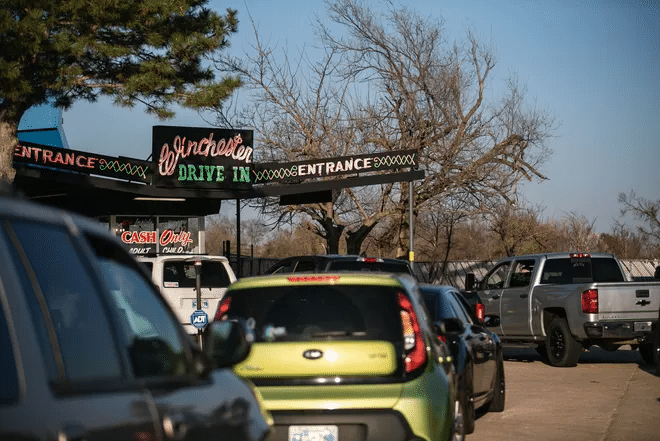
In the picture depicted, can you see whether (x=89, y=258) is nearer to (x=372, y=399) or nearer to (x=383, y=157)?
(x=372, y=399)

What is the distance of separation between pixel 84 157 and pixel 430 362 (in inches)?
772

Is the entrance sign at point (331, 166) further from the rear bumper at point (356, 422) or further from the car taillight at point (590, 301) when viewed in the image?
the rear bumper at point (356, 422)

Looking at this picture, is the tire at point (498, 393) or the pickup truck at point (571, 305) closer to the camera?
the tire at point (498, 393)

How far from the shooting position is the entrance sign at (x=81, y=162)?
978 inches

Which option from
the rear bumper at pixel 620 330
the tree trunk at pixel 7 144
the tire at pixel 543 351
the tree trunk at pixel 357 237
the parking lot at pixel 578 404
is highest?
the tree trunk at pixel 7 144

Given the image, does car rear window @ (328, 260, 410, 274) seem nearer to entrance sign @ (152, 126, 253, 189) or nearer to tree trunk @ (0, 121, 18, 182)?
tree trunk @ (0, 121, 18, 182)

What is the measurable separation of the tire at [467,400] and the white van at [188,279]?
8821mm

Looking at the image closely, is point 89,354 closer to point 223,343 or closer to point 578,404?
point 223,343

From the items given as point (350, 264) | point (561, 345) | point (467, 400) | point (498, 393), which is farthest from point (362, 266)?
point (467, 400)

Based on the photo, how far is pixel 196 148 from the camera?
28.2 metres

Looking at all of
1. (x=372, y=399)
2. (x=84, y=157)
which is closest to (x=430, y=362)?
(x=372, y=399)

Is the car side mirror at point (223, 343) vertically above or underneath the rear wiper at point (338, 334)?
above

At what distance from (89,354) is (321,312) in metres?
4.79

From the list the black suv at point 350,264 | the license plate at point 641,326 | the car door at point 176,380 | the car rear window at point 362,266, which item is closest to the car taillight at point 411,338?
the car door at point 176,380
